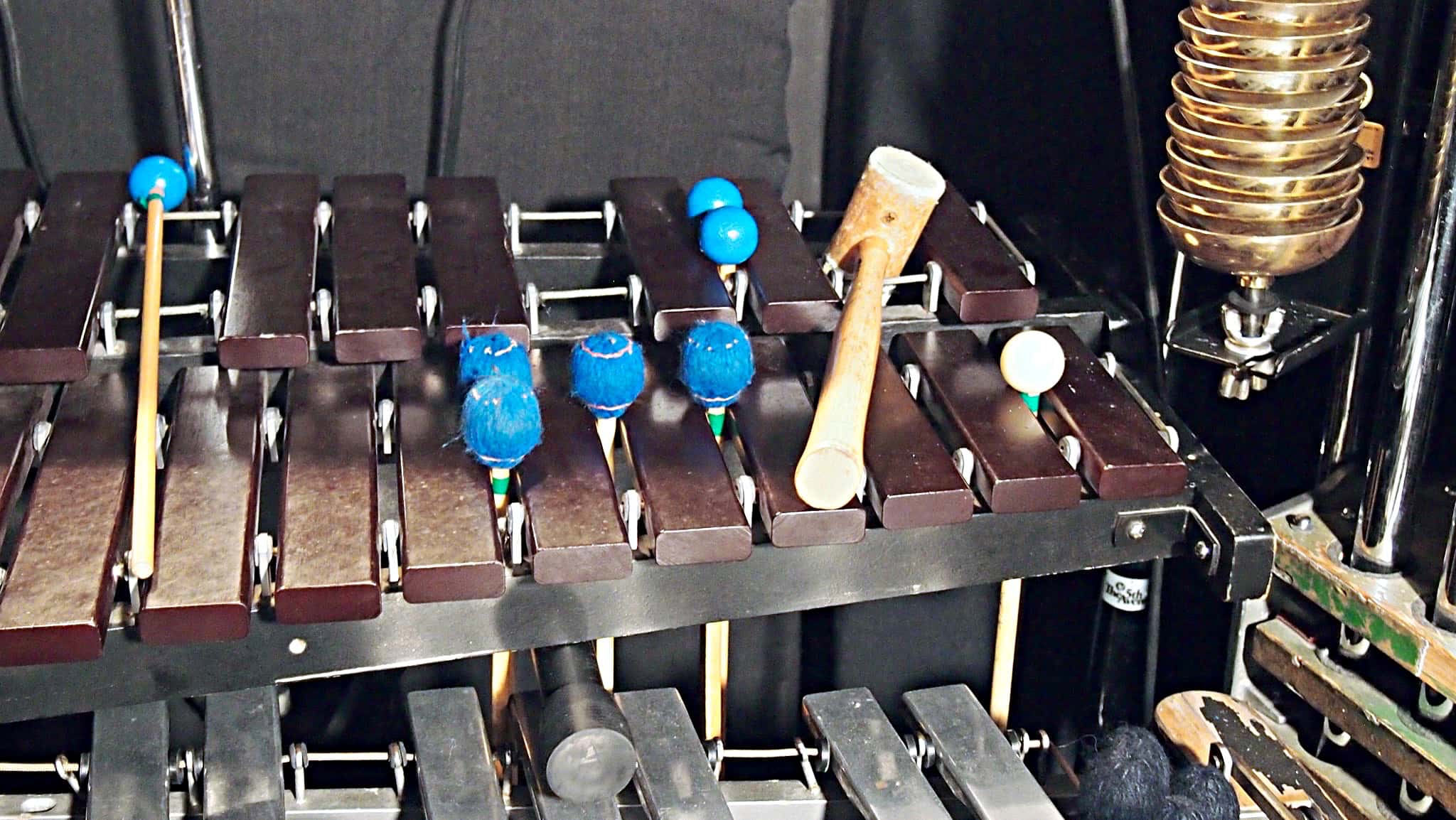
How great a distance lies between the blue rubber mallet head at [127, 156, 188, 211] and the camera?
6.51ft

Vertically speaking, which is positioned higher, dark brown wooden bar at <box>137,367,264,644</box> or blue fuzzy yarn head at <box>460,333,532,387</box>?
blue fuzzy yarn head at <box>460,333,532,387</box>

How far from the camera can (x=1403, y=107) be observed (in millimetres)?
1770

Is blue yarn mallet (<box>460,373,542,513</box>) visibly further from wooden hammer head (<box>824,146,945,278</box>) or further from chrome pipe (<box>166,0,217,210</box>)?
chrome pipe (<box>166,0,217,210</box>)

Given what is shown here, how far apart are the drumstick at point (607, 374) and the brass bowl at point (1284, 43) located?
2.00ft

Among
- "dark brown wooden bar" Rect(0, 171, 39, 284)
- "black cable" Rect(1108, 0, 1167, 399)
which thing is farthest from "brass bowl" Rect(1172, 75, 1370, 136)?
"dark brown wooden bar" Rect(0, 171, 39, 284)

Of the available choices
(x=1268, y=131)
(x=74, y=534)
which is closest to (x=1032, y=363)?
(x=1268, y=131)

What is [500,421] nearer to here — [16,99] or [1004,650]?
[1004,650]

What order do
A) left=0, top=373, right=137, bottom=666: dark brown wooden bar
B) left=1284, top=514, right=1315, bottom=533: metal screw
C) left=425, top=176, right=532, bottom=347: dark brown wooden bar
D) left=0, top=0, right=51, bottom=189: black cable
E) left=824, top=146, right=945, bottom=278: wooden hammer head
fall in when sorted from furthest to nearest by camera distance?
left=0, top=0, right=51, bottom=189: black cable < left=1284, top=514, right=1315, bottom=533: metal screw < left=824, top=146, right=945, bottom=278: wooden hammer head < left=425, top=176, right=532, bottom=347: dark brown wooden bar < left=0, top=373, right=137, bottom=666: dark brown wooden bar

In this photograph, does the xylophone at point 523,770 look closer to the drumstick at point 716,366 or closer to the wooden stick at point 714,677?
the wooden stick at point 714,677

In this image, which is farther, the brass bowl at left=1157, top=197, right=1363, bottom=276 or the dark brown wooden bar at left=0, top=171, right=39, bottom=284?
the dark brown wooden bar at left=0, top=171, right=39, bottom=284

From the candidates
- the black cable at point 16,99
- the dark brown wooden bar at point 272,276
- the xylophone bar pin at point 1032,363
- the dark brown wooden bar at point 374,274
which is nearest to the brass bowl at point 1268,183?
the xylophone bar pin at point 1032,363

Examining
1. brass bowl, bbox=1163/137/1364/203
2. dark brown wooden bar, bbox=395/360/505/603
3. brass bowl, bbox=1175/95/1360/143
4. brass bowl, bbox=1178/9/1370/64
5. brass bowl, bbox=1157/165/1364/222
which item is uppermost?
brass bowl, bbox=1178/9/1370/64

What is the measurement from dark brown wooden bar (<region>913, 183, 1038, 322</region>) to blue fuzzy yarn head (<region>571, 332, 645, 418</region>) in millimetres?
402

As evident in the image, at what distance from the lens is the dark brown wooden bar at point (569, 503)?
1.50 meters
